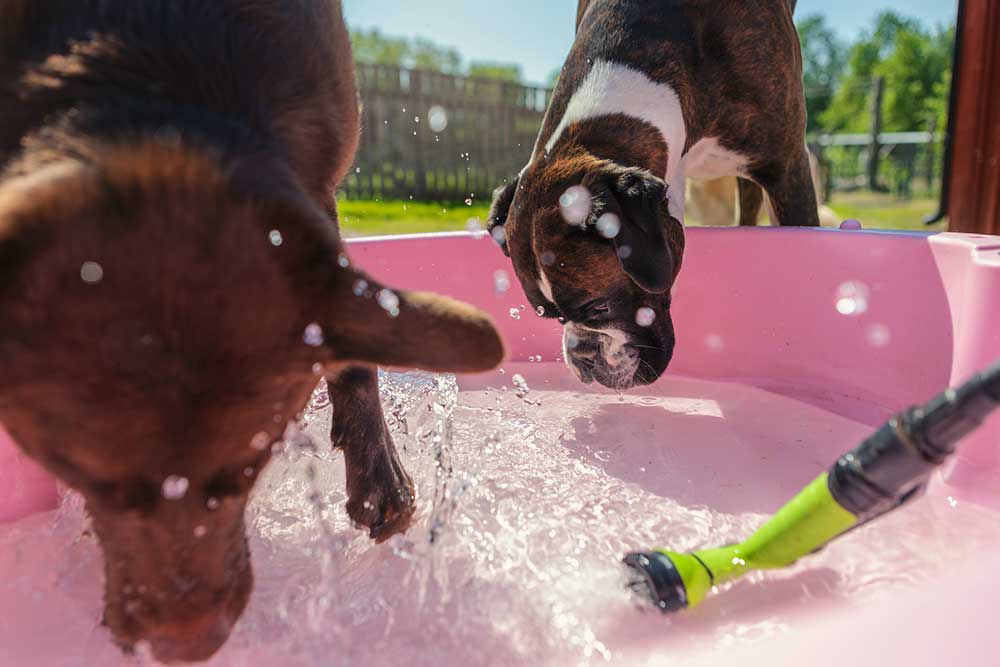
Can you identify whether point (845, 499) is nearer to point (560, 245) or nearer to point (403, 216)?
point (560, 245)

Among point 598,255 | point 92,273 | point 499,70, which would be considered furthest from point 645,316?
point 499,70

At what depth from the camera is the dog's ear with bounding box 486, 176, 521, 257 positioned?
3.15 metres

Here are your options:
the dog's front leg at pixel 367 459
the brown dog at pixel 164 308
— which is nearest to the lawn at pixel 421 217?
the dog's front leg at pixel 367 459

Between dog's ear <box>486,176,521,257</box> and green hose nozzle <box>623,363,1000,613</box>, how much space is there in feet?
5.20

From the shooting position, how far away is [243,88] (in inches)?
66.7

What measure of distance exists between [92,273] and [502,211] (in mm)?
2151

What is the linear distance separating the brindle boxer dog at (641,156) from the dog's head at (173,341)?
1448 millimetres

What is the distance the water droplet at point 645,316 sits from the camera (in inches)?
117

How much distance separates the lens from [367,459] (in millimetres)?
2236

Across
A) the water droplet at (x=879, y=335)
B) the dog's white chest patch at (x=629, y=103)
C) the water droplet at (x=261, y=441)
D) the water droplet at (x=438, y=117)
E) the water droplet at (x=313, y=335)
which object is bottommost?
the water droplet at (x=879, y=335)

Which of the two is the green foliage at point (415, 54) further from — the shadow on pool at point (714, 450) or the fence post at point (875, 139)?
the shadow on pool at point (714, 450)

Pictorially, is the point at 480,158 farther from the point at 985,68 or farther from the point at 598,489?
the point at 598,489

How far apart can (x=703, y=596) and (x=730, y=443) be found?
1.24 meters

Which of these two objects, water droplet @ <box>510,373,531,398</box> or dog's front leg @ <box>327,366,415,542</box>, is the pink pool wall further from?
dog's front leg @ <box>327,366,415,542</box>
